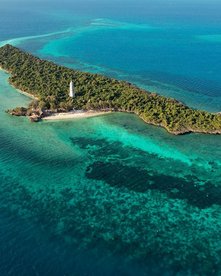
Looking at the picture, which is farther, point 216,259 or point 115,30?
point 115,30

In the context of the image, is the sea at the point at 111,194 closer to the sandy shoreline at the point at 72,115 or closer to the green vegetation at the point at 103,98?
the sandy shoreline at the point at 72,115

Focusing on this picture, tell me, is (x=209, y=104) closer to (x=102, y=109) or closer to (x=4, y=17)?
(x=102, y=109)

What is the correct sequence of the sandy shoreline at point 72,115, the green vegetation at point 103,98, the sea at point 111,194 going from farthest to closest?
the sandy shoreline at point 72,115, the green vegetation at point 103,98, the sea at point 111,194

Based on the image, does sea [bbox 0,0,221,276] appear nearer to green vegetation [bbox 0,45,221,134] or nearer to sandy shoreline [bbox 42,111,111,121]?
sandy shoreline [bbox 42,111,111,121]

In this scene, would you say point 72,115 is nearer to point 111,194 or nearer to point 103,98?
point 103,98

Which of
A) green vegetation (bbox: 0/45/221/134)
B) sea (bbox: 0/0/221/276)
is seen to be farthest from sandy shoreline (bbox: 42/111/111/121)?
sea (bbox: 0/0/221/276)

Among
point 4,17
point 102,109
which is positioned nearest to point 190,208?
point 102,109

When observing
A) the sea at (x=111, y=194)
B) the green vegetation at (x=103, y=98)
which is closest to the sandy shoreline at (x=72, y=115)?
the green vegetation at (x=103, y=98)

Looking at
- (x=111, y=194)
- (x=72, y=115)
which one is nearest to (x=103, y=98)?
(x=72, y=115)
